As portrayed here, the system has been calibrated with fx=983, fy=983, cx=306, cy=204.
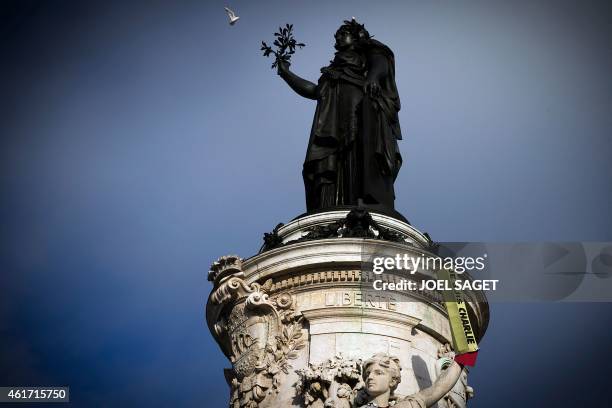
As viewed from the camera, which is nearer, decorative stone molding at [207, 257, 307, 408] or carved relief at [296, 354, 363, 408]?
carved relief at [296, 354, 363, 408]

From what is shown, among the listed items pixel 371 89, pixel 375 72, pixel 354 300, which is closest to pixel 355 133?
pixel 371 89

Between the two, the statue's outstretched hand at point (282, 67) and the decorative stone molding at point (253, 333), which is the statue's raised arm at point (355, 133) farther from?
the decorative stone molding at point (253, 333)

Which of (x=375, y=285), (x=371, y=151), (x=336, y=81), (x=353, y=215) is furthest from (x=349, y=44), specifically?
(x=375, y=285)

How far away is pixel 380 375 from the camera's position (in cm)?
1366

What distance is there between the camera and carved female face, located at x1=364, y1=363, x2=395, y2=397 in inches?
533

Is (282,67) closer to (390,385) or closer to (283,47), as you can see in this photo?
(283,47)

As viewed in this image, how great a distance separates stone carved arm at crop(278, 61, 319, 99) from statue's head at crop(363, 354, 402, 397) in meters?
9.09

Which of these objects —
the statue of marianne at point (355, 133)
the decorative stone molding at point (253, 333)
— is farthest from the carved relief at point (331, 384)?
the statue of marianne at point (355, 133)

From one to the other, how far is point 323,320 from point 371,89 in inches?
262

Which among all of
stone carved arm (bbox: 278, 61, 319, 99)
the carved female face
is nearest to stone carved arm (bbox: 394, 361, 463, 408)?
the carved female face

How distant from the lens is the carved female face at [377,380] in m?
13.5

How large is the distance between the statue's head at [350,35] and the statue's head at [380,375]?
32.2 ft

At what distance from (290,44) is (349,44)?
169cm

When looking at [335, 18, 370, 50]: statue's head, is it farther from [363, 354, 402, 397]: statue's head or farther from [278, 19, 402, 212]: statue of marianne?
[363, 354, 402, 397]: statue's head
